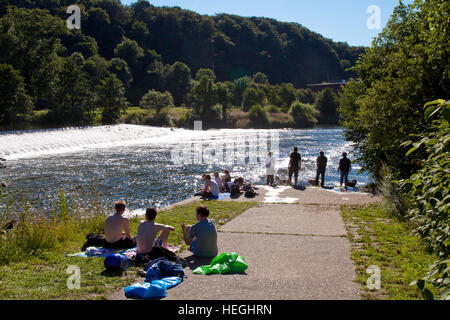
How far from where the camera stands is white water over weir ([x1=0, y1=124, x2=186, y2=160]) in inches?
1580

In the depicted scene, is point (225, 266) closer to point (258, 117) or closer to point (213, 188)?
point (213, 188)

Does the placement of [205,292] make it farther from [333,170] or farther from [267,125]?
[267,125]

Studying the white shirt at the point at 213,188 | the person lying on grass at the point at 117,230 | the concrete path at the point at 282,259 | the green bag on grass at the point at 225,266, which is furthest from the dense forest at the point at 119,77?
the green bag on grass at the point at 225,266

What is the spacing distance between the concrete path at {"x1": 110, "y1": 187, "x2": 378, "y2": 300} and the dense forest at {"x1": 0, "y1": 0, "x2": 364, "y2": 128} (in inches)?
800

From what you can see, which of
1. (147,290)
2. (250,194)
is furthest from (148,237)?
(250,194)

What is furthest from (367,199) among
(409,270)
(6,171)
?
(6,171)

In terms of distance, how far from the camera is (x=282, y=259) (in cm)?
759

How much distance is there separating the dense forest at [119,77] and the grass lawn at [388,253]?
807 inches

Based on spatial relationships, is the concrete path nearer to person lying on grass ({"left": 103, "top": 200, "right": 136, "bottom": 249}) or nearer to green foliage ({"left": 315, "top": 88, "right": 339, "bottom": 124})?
person lying on grass ({"left": 103, "top": 200, "right": 136, "bottom": 249})

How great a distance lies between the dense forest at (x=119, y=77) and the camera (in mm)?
64688

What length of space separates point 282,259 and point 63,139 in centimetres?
4590

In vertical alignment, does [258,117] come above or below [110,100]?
below

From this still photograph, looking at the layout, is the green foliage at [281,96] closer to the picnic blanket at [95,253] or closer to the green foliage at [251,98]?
the green foliage at [251,98]

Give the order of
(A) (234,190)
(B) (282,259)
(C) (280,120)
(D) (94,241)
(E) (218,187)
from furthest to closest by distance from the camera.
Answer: (C) (280,120) → (E) (218,187) → (A) (234,190) → (D) (94,241) → (B) (282,259)
